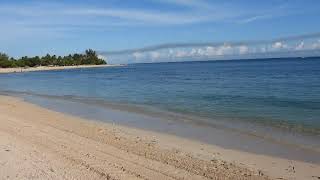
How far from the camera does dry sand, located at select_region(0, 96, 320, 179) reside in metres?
9.60

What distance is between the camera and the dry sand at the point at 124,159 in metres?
9.60

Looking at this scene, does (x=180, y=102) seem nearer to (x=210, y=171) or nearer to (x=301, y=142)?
(x=301, y=142)

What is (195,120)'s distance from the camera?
1981cm

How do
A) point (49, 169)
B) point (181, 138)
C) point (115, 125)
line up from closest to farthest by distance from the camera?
point (49, 169) → point (181, 138) → point (115, 125)

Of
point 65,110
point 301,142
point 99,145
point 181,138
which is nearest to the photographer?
point 99,145

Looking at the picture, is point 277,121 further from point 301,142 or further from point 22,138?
point 22,138

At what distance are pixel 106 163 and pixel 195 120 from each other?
974cm

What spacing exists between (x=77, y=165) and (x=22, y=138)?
14.0 ft

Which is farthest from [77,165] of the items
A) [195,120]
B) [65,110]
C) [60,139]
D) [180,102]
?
[180,102]

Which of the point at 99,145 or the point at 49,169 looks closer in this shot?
the point at 49,169

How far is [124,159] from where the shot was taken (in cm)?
1103

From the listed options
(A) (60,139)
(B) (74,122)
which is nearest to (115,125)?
(B) (74,122)

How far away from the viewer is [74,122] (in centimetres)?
1909

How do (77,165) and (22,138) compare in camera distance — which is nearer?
(77,165)
